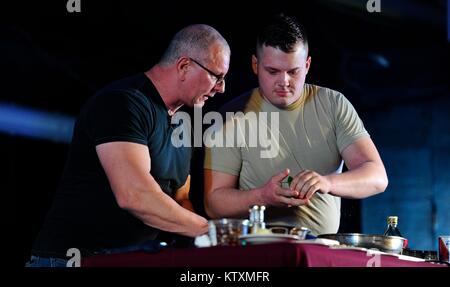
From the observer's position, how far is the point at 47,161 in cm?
511

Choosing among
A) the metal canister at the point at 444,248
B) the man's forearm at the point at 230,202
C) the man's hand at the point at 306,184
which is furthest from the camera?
the man's forearm at the point at 230,202

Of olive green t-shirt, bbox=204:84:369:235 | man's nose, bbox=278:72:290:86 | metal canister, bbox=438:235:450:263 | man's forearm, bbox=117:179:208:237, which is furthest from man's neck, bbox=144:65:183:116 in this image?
metal canister, bbox=438:235:450:263

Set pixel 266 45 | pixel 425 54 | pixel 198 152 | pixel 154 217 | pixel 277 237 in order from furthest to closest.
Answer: pixel 425 54 → pixel 198 152 → pixel 266 45 → pixel 154 217 → pixel 277 237

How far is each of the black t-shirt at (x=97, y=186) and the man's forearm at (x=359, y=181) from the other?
0.70 meters

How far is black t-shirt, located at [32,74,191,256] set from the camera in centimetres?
261

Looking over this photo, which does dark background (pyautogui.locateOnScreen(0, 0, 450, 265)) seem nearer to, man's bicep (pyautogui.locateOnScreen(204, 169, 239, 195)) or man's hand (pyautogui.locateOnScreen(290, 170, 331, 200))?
man's bicep (pyautogui.locateOnScreen(204, 169, 239, 195))

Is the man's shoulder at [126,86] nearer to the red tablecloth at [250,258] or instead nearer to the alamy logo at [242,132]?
the alamy logo at [242,132]

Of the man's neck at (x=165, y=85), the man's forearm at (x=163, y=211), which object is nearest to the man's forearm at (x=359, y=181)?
the man's forearm at (x=163, y=211)

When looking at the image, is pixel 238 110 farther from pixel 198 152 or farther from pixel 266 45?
pixel 198 152

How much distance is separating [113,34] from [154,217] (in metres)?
2.61

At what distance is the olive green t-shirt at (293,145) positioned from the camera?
3.07 m

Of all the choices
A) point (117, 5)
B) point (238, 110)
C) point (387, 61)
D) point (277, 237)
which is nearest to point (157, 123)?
point (238, 110)

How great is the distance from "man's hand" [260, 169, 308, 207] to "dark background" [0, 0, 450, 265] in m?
1.47

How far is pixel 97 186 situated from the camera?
2643 mm
